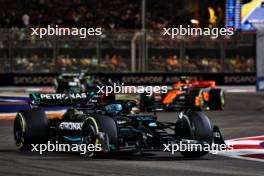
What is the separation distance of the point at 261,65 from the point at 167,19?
59.5 ft

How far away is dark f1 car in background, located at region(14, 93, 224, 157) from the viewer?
37.6 ft

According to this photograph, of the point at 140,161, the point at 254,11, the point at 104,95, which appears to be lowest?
the point at 140,161

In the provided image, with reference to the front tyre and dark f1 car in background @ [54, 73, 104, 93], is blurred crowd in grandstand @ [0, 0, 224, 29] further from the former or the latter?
the front tyre

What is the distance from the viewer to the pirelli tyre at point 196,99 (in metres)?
23.6

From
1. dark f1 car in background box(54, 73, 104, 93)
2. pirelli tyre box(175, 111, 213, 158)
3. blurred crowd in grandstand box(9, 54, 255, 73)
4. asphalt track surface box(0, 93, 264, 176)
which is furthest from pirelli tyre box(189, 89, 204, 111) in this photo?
blurred crowd in grandstand box(9, 54, 255, 73)

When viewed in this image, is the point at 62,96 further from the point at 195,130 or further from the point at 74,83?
the point at 74,83

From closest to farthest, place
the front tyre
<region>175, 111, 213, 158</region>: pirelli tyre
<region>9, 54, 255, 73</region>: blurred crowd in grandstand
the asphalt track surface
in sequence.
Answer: the asphalt track surface < the front tyre < <region>175, 111, 213, 158</region>: pirelli tyre < <region>9, 54, 255, 73</region>: blurred crowd in grandstand

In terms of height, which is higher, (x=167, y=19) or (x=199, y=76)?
(x=167, y=19)

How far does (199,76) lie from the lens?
3697cm

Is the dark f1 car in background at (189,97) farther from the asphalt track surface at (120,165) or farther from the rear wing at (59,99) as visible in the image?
the rear wing at (59,99)

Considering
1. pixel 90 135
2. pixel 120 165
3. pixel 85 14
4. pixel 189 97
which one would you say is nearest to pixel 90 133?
pixel 90 135

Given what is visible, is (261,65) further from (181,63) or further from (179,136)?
(179,136)

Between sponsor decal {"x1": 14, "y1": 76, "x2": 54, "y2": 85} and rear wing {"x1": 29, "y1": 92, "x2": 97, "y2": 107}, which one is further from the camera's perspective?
sponsor decal {"x1": 14, "y1": 76, "x2": 54, "y2": 85}

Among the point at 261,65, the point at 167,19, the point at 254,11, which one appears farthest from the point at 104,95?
the point at 167,19
